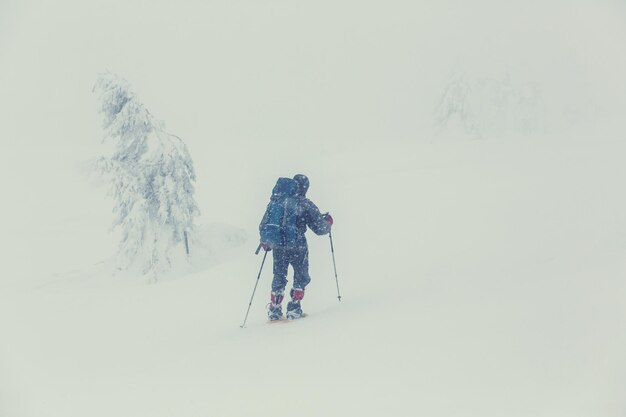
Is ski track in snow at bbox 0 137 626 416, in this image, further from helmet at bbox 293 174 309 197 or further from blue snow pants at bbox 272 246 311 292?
helmet at bbox 293 174 309 197

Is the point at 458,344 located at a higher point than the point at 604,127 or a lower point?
lower

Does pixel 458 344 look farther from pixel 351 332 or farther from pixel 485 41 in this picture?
pixel 485 41

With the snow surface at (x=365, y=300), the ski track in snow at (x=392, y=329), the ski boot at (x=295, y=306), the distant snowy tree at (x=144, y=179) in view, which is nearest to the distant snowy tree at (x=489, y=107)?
the snow surface at (x=365, y=300)

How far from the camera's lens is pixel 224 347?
271 inches

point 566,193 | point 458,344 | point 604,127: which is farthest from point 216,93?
point 458,344

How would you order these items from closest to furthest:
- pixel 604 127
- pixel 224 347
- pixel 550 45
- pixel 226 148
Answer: pixel 224 347 < pixel 604 127 < pixel 226 148 < pixel 550 45

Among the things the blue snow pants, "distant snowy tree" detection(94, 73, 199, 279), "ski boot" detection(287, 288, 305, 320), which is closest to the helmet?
the blue snow pants

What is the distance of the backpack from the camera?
316 inches

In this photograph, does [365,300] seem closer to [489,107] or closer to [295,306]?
[295,306]

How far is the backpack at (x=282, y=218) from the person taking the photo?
26.3 feet

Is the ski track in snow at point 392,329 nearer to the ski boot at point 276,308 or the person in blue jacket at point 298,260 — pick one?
the ski boot at point 276,308

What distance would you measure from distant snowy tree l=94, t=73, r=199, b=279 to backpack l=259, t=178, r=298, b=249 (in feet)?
37.0

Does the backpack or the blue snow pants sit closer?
the backpack

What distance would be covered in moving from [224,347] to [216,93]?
12179 cm
